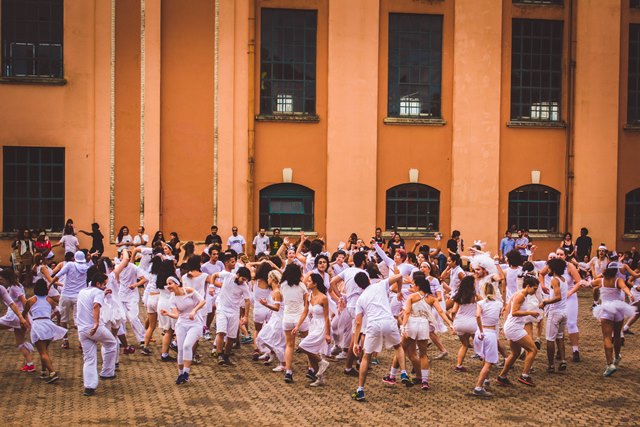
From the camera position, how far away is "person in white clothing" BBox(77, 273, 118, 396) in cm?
1270

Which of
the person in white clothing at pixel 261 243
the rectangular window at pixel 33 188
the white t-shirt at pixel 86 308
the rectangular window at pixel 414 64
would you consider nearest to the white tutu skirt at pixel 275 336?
the white t-shirt at pixel 86 308

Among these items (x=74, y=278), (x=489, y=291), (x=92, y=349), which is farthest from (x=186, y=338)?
(x=489, y=291)

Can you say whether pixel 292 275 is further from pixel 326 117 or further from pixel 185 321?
pixel 326 117

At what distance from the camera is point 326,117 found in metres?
29.6

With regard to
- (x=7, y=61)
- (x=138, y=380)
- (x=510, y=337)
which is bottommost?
(x=138, y=380)

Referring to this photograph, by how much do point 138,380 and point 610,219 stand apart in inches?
850

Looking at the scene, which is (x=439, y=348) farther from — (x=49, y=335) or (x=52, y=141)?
(x=52, y=141)

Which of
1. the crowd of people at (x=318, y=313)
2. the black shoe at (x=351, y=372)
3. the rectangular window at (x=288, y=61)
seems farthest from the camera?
the rectangular window at (x=288, y=61)

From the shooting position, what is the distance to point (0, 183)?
91.6 ft

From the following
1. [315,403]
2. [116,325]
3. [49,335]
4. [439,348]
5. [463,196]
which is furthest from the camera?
[463,196]

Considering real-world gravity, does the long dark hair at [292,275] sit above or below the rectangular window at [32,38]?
below

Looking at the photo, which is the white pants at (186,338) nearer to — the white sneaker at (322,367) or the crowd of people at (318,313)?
the crowd of people at (318,313)

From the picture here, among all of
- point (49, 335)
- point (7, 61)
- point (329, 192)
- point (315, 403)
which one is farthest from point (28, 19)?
point (315, 403)

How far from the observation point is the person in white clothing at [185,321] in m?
13.3
